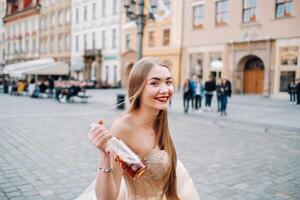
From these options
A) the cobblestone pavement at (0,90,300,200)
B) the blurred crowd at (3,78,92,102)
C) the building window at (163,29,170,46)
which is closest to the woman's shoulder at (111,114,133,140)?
the cobblestone pavement at (0,90,300,200)

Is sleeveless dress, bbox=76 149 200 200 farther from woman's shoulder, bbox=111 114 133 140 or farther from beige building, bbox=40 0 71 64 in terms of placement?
beige building, bbox=40 0 71 64

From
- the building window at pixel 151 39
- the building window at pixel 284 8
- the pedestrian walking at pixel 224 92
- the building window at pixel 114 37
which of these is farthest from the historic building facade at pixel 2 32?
the pedestrian walking at pixel 224 92

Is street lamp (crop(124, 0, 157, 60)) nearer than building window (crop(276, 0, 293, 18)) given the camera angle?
Yes

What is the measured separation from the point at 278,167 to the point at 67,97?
14448mm

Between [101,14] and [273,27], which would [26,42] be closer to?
[101,14]

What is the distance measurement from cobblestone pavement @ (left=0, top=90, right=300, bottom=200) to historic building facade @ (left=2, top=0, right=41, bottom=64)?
156 feet

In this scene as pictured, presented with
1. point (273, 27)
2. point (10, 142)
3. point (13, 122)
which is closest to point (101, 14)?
point (273, 27)

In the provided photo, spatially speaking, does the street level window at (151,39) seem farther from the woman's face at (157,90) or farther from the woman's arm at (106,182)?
the woman's arm at (106,182)

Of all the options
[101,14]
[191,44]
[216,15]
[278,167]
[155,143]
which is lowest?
[278,167]

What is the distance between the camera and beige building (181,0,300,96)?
71.2 ft

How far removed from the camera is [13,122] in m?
9.85

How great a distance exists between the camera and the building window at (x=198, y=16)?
27.5 meters

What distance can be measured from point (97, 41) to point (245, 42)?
71.9ft

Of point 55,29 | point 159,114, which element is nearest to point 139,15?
point 159,114
